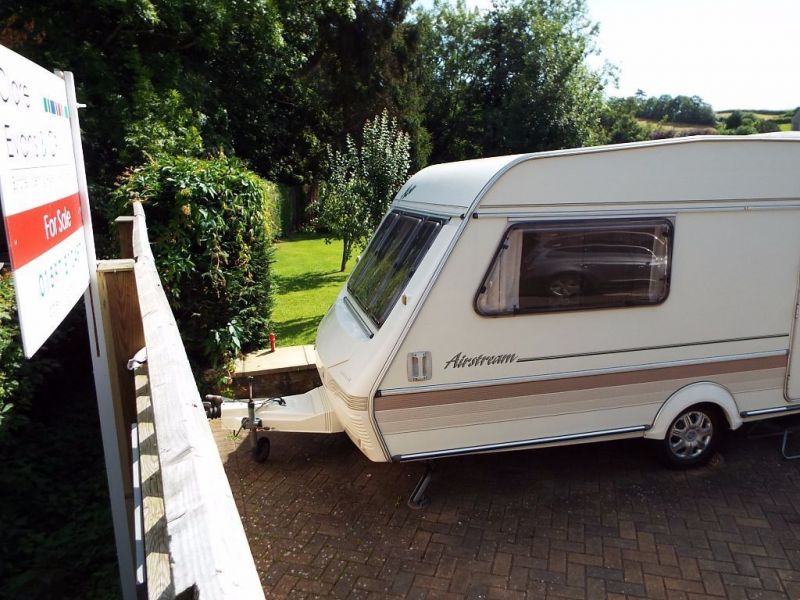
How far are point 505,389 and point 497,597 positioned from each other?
54.4 inches

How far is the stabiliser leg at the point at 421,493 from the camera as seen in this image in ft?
15.4

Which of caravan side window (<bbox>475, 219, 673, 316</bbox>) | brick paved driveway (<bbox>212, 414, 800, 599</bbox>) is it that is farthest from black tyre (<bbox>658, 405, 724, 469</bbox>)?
caravan side window (<bbox>475, 219, 673, 316</bbox>)

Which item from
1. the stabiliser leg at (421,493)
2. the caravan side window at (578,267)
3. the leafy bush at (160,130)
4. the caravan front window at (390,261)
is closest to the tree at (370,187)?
the leafy bush at (160,130)

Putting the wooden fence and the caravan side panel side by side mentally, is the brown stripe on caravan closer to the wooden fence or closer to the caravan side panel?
the caravan side panel

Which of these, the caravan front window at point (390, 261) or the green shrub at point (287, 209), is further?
the green shrub at point (287, 209)

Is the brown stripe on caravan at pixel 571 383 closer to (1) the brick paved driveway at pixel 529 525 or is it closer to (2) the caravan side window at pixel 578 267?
(2) the caravan side window at pixel 578 267

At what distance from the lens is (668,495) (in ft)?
15.6

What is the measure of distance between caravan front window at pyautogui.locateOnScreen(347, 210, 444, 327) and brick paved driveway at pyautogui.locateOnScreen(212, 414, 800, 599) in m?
1.56

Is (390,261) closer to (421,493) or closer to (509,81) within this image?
(421,493)

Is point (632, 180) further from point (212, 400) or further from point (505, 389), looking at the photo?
point (212, 400)

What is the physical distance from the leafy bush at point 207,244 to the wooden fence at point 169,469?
2.64 m

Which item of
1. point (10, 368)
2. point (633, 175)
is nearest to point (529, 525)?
point (633, 175)

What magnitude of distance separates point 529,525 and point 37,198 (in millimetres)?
3838

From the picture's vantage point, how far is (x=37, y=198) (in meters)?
2.13
